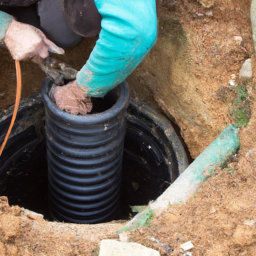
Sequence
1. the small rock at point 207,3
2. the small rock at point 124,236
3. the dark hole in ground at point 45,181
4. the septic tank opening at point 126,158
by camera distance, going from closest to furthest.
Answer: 1. the small rock at point 124,236
2. the small rock at point 207,3
3. the septic tank opening at point 126,158
4. the dark hole in ground at point 45,181

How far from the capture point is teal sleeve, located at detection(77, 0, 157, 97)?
1012 millimetres

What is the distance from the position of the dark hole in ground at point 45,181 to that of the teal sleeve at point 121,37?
0.99 metres

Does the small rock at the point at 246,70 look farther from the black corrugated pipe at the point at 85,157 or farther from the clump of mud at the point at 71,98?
the clump of mud at the point at 71,98

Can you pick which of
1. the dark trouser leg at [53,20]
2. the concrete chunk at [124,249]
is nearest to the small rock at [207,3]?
the dark trouser leg at [53,20]

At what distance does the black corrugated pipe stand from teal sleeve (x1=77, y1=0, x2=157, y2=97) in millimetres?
265

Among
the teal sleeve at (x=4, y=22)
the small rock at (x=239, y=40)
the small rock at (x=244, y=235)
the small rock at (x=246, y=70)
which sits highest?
the small rock at (x=239, y=40)

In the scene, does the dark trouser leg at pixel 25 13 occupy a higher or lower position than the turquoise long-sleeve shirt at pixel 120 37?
lower

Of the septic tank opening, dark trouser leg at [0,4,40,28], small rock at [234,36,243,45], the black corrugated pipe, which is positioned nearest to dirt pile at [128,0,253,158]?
small rock at [234,36,243,45]

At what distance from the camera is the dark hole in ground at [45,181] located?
2123 mm

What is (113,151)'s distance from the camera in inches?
62.9

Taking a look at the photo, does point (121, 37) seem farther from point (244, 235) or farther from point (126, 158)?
point (126, 158)

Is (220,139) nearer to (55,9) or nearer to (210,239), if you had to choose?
(210,239)

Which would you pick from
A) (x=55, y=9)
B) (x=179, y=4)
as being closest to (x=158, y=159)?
(x=179, y=4)

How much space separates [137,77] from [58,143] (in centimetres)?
71
